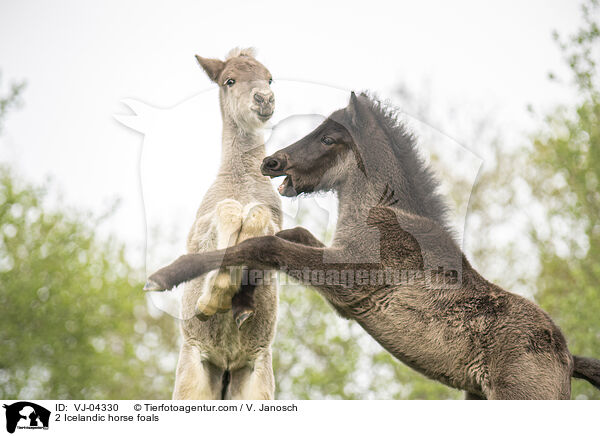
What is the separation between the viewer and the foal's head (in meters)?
4.65

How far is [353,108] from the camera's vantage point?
4.88 m

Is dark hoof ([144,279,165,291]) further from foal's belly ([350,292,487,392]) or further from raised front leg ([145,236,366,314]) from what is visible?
foal's belly ([350,292,487,392])

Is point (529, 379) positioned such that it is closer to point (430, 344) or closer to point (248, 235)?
point (430, 344)

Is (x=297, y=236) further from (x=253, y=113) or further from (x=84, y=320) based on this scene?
(x=84, y=320)

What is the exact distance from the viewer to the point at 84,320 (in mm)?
17406

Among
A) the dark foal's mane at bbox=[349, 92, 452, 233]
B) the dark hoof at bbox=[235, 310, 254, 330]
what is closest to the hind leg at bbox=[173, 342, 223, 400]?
the dark hoof at bbox=[235, 310, 254, 330]

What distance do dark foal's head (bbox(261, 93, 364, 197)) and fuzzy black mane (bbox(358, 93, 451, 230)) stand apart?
10.8 inches

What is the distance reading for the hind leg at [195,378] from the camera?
198 inches

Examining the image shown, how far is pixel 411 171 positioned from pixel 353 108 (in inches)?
25.6

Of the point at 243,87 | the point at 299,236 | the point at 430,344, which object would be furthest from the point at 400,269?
the point at 243,87

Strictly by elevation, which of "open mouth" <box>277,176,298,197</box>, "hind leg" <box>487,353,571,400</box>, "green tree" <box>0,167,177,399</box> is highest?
"green tree" <box>0,167,177,399</box>

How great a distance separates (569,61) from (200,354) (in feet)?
41.9
